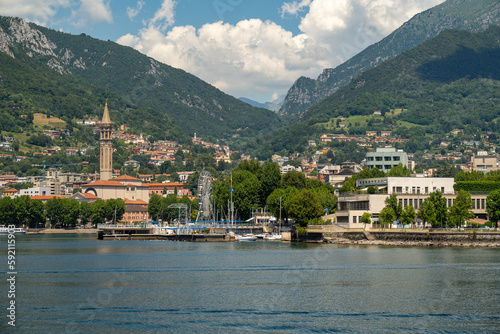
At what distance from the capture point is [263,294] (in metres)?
50.2

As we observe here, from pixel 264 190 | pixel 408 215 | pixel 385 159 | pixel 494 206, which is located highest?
pixel 385 159

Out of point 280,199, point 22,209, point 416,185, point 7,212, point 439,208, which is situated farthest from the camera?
point 7,212

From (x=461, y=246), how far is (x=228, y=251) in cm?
2837

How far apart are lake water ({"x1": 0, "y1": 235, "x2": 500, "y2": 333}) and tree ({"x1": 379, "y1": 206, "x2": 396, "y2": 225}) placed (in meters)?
18.0

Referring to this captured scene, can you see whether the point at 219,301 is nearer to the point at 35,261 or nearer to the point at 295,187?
the point at 35,261

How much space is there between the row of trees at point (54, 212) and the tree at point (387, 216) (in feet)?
311

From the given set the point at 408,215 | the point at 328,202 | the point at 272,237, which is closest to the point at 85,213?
the point at 272,237

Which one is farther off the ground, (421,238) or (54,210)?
Result: (54,210)

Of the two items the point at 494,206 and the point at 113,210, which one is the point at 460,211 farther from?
the point at 113,210

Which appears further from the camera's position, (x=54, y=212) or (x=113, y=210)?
(x=113, y=210)

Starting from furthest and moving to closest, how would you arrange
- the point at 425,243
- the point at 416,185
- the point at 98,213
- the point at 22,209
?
1. the point at 98,213
2. the point at 22,209
3. the point at 416,185
4. the point at 425,243

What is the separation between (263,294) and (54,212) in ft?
480

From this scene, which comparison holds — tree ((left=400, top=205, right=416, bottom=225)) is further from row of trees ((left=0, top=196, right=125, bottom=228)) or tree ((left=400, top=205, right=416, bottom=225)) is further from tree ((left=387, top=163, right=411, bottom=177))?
row of trees ((left=0, top=196, right=125, bottom=228))

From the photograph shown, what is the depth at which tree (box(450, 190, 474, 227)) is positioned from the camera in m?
94.2
